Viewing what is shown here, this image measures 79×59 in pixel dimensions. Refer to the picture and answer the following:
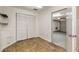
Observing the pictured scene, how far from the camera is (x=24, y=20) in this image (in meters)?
1.10

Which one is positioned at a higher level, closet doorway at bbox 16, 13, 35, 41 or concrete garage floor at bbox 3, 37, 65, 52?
closet doorway at bbox 16, 13, 35, 41

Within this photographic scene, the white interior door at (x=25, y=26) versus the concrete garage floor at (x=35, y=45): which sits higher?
the white interior door at (x=25, y=26)

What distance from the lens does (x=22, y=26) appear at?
1087 mm

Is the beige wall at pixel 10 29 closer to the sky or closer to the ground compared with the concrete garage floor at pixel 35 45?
closer to the sky

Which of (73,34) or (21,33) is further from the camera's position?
(21,33)

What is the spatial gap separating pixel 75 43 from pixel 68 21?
0.96 feet

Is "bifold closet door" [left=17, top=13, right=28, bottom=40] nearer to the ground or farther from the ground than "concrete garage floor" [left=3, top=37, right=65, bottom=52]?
farther from the ground

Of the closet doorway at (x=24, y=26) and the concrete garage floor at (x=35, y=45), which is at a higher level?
the closet doorway at (x=24, y=26)

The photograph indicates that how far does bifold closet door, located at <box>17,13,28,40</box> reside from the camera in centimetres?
106

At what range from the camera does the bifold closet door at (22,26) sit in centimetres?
106

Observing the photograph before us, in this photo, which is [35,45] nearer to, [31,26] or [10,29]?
[31,26]

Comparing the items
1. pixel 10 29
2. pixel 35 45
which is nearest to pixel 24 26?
pixel 10 29
